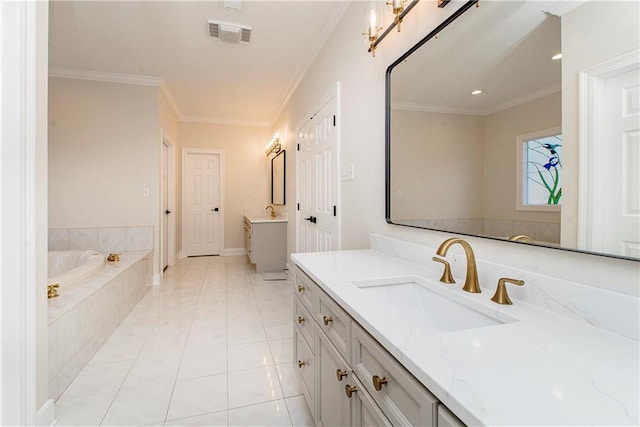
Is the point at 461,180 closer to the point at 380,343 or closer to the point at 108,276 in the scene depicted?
the point at 380,343

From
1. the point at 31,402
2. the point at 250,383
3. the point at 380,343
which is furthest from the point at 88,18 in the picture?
the point at 380,343

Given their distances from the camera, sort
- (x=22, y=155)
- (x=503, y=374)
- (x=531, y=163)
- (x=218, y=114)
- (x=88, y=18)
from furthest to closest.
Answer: (x=218, y=114)
(x=88, y=18)
(x=22, y=155)
(x=531, y=163)
(x=503, y=374)

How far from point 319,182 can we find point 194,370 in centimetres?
189

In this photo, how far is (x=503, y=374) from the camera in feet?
1.79

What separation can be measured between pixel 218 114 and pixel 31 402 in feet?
15.8

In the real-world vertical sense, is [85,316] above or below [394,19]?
below

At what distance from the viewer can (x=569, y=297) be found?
81 cm

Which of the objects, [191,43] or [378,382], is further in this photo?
[191,43]

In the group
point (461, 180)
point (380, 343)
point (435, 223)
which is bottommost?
point (380, 343)

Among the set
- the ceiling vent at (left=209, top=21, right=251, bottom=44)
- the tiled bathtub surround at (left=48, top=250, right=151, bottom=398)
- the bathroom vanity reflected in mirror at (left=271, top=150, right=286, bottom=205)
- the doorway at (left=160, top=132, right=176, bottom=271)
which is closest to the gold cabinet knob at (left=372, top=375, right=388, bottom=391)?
the tiled bathtub surround at (left=48, top=250, right=151, bottom=398)

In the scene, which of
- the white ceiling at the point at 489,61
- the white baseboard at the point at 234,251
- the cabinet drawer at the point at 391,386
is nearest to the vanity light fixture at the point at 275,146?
the white baseboard at the point at 234,251

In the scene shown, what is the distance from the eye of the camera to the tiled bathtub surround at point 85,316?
1666 mm

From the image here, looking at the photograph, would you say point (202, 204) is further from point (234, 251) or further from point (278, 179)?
point (278, 179)

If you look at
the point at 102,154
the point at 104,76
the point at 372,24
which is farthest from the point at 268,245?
the point at 372,24
